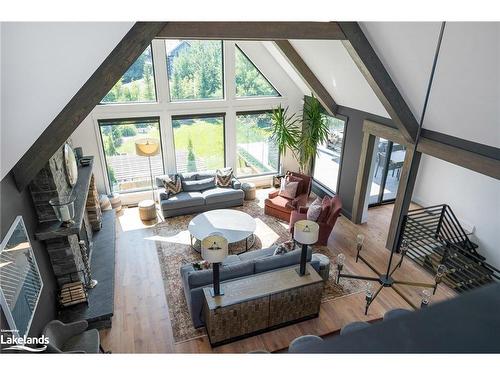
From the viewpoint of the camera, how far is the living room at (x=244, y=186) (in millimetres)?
2852

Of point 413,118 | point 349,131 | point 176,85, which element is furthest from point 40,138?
point 349,131

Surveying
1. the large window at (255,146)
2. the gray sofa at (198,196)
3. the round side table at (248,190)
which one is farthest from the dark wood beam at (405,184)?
the large window at (255,146)

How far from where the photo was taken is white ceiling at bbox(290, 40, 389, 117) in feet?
17.1

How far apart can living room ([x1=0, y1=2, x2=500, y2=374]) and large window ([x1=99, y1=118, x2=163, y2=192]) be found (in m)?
0.04

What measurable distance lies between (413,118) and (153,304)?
195 inches

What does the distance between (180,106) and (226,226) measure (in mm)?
3243

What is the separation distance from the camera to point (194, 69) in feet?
23.7

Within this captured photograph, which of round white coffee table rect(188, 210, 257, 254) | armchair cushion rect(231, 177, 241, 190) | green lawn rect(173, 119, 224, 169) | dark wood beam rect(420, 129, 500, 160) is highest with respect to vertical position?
dark wood beam rect(420, 129, 500, 160)

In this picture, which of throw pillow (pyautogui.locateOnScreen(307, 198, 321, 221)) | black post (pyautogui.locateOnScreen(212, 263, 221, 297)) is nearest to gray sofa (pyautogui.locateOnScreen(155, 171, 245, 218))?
throw pillow (pyautogui.locateOnScreen(307, 198, 321, 221))

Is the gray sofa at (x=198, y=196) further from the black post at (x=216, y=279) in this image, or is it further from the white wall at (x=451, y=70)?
the white wall at (x=451, y=70)

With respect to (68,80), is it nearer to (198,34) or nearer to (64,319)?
(198,34)

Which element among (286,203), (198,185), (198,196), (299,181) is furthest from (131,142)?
(299,181)

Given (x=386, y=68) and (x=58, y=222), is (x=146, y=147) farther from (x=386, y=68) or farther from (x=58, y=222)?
(x=386, y=68)

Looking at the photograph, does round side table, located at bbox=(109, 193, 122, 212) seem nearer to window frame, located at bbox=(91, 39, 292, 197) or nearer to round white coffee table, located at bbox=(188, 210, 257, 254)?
window frame, located at bbox=(91, 39, 292, 197)
